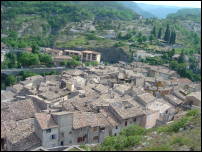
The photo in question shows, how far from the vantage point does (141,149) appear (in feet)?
36.0

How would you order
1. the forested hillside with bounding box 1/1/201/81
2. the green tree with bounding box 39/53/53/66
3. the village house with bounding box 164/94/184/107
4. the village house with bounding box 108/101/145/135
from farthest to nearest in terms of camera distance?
the forested hillside with bounding box 1/1/201/81 → the green tree with bounding box 39/53/53/66 → the village house with bounding box 164/94/184/107 → the village house with bounding box 108/101/145/135

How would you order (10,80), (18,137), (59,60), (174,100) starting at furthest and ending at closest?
(59,60), (10,80), (174,100), (18,137)

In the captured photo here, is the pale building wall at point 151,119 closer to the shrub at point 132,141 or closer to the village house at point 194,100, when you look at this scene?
the village house at point 194,100

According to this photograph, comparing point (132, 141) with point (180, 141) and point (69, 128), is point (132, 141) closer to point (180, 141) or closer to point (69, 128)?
point (180, 141)

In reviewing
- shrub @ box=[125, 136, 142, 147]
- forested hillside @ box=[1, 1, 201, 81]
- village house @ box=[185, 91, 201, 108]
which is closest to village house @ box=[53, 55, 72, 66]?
forested hillside @ box=[1, 1, 201, 81]

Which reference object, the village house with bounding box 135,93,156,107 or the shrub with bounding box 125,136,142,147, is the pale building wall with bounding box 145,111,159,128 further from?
the shrub with bounding box 125,136,142,147

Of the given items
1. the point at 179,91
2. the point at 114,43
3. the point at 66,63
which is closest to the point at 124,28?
the point at 114,43

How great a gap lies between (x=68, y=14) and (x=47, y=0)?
2156cm

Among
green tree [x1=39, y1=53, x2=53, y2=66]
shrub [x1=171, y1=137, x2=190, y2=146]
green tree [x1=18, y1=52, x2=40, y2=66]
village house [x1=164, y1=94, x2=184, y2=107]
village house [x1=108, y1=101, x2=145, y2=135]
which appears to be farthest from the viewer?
green tree [x1=39, y1=53, x2=53, y2=66]

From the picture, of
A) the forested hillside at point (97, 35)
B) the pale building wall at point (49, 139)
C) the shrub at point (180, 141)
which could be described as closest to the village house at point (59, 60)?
the forested hillside at point (97, 35)

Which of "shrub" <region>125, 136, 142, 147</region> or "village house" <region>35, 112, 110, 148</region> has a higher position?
"shrub" <region>125, 136, 142, 147</region>

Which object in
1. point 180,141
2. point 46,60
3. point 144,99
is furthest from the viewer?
point 46,60

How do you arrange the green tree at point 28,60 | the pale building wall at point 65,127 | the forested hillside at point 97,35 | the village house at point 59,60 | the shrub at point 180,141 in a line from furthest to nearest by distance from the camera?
the forested hillside at point 97,35 → the village house at point 59,60 → the green tree at point 28,60 → the pale building wall at point 65,127 → the shrub at point 180,141

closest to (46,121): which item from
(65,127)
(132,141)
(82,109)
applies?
(65,127)
